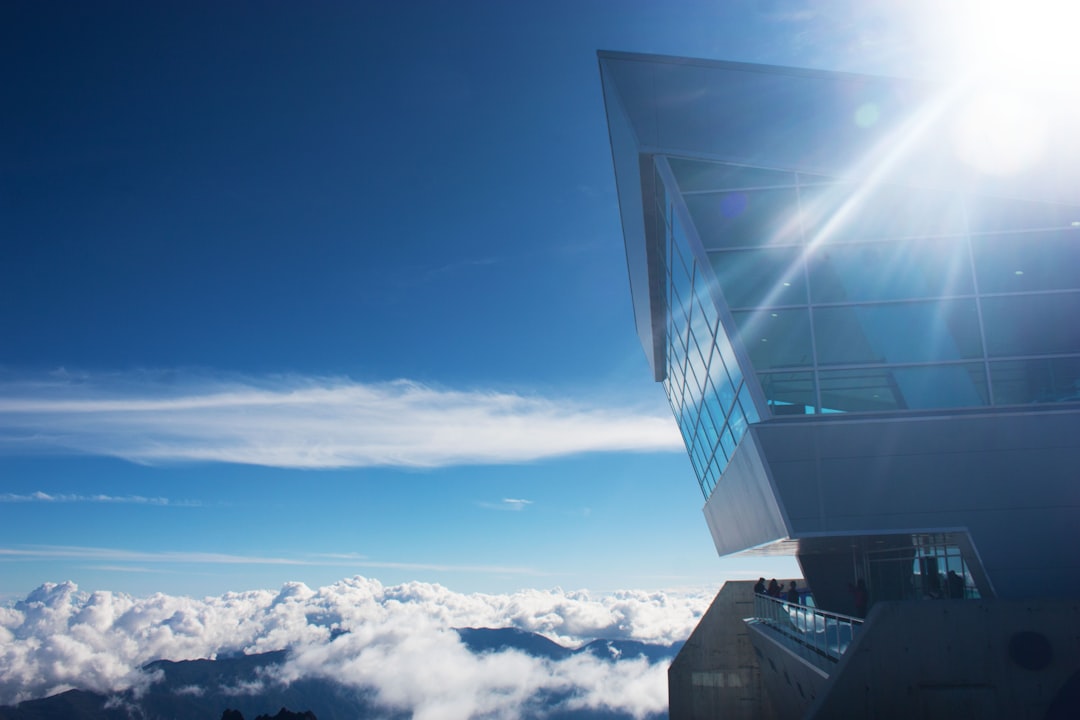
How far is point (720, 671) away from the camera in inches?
1193

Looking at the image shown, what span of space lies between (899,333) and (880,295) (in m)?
0.98

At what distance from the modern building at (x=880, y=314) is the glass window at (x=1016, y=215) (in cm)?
4

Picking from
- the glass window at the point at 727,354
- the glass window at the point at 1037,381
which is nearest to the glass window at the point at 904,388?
the glass window at the point at 1037,381

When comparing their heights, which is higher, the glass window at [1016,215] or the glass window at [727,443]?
the glass window at [1016,215]

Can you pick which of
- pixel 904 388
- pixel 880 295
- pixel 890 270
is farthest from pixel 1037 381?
pixel 890 270

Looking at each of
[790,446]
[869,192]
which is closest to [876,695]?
[790,446]

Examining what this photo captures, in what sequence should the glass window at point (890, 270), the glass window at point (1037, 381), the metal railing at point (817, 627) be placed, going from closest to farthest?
the metal railing at point (817, 627) → the glass window at point (1037, 381) → the glass window at point (890, 270)

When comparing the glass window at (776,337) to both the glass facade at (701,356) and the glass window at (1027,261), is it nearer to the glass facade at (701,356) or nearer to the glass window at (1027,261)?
the glass facade at (701,356)

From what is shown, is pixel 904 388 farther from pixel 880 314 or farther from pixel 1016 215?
pixel 1016 215

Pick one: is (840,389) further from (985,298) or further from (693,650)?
(693,650)

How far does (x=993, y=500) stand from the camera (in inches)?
567

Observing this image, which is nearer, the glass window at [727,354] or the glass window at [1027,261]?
the glass window at [1027,261]

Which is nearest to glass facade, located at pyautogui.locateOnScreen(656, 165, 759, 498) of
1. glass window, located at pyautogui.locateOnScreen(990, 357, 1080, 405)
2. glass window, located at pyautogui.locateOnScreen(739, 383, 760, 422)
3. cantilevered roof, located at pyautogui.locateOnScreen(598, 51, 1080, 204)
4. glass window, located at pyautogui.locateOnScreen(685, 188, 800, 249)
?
glass window, located at pyautogui.locateOnScreen(739, 383, 760, 422)

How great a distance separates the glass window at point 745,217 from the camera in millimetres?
16828
